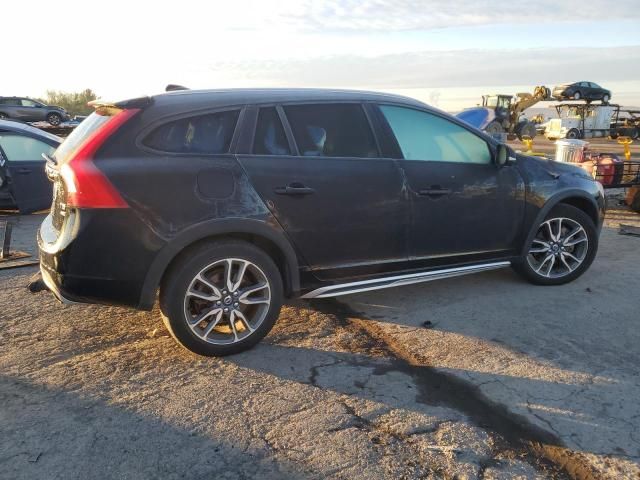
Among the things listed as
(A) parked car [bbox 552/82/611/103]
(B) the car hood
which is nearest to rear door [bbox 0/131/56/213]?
(B) the car hood

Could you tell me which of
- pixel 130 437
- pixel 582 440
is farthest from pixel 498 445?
pixel 130 437

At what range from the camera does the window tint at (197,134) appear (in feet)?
11.5

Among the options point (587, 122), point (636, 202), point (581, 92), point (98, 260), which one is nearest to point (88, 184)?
point (98, 260)

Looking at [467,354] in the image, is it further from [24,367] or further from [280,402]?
[24,367]

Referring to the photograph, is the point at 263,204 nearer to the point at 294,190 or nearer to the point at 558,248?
the point at 294,190

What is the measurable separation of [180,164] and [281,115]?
820 millimetres

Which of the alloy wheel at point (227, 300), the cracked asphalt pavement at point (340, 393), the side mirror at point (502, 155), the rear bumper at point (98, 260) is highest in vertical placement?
the side mirror at point (502, 155)

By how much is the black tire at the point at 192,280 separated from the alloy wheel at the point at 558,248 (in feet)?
8.47

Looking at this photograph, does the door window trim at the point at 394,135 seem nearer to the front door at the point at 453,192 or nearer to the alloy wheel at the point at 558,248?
the front door at the point at 453,192

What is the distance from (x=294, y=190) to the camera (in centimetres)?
378

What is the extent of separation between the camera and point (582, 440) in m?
2.81

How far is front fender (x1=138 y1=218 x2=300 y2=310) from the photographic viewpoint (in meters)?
3.41

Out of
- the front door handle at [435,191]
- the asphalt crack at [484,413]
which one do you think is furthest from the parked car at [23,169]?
the asphalt crack at [484,413]

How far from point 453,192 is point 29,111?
31312mm
